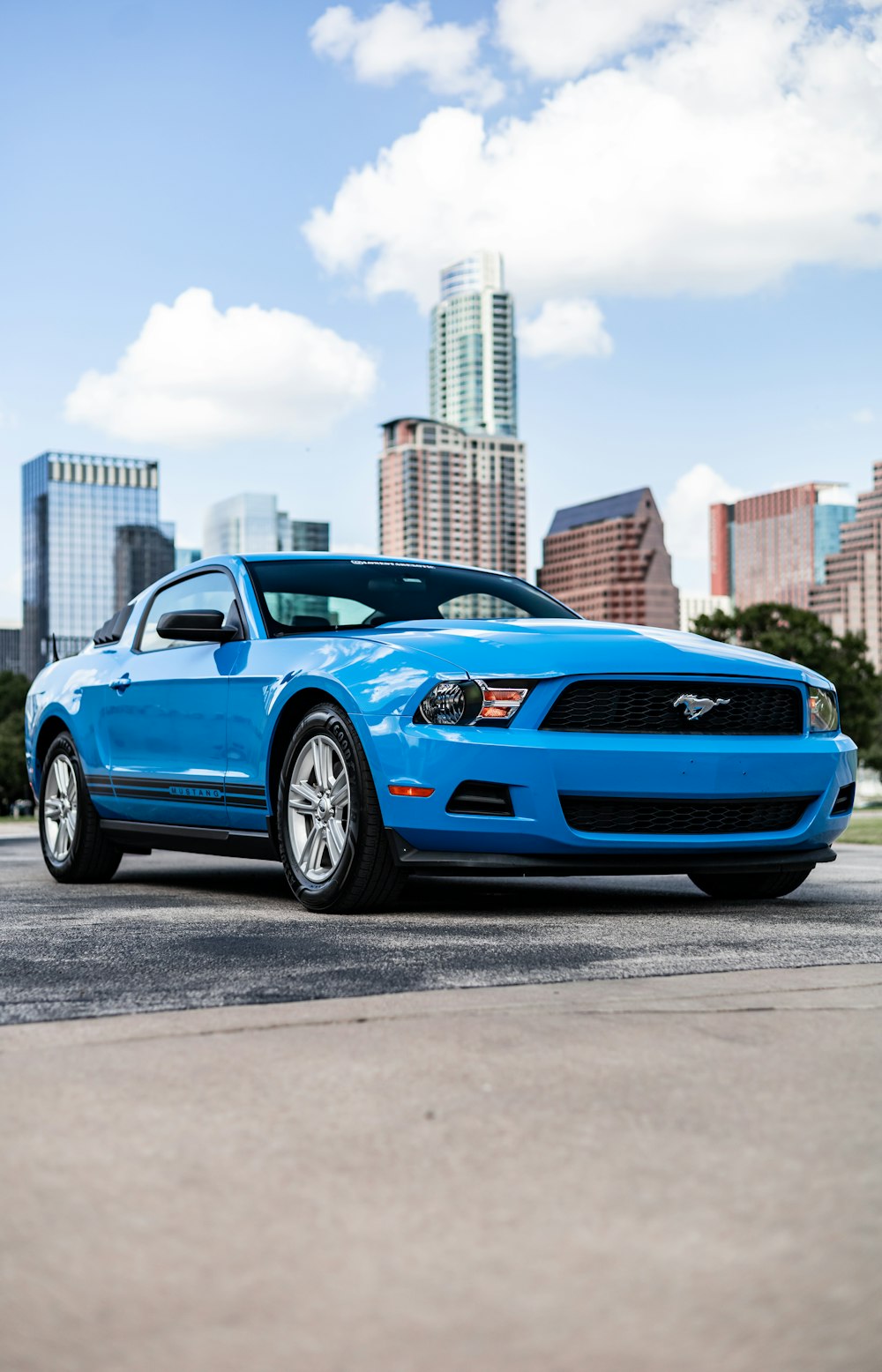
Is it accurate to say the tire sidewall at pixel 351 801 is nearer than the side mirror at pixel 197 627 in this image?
Yes

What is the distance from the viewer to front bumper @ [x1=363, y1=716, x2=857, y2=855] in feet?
18.3

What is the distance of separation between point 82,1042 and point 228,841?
3448 mm

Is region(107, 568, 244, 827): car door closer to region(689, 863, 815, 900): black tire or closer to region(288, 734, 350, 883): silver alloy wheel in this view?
region(288, 734, 350, 883): silver alloy wheel

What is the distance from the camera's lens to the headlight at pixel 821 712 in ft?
20.7

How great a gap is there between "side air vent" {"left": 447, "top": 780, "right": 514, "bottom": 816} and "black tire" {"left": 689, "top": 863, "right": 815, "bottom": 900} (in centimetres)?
127

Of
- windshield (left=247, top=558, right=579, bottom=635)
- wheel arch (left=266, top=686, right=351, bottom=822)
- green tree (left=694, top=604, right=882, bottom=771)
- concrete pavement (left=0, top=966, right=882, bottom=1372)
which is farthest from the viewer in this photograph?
green tree (left=694, top=604, right=882, bottom=771)

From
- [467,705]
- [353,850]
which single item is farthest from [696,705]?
[353,850]

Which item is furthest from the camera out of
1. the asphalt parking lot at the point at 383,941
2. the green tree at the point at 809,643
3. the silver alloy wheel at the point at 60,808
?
the green tree at the point at 809,643

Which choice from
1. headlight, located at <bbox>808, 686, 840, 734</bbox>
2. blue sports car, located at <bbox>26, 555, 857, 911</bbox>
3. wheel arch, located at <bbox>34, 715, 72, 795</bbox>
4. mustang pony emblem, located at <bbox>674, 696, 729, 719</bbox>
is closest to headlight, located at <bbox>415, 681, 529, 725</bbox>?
blue sports car, located at <bbox>26, 555, 857, 911</bbox>

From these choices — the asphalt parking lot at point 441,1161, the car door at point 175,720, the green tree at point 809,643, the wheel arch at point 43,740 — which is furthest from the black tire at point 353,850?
the green tree at point 809,643

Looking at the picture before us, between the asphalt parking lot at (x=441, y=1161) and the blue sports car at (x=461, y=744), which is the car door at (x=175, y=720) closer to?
the blue sports car at (x=461, y=744)

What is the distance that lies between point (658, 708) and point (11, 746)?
93075mm

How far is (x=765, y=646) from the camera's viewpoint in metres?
54.6

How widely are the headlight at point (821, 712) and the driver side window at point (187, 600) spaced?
98.2 inches
